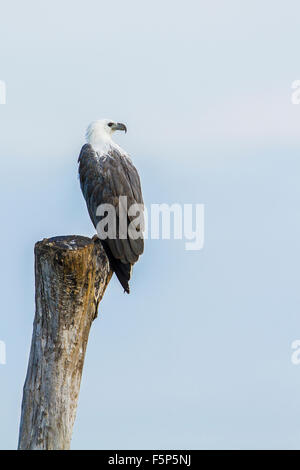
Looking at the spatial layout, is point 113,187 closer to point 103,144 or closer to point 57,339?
point 103,144

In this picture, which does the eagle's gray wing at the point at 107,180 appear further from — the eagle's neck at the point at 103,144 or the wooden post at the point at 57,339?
the wooden post at the point at 57,339

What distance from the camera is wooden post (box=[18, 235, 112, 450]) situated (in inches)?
314

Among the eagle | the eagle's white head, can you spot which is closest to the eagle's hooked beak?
the eagle's white head

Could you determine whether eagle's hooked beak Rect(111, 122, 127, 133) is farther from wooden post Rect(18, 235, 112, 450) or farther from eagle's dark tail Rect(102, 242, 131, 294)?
wooden post Rect(18, 235, 112, 450)

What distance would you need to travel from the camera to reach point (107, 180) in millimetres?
12039

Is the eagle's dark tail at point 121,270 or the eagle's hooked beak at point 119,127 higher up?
the eagle's hooked beak at point 119,127

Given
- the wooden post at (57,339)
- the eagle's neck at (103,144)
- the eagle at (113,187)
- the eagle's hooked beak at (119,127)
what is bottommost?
the wooden post at (57,339)

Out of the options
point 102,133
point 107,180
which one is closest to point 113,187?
point 107,180

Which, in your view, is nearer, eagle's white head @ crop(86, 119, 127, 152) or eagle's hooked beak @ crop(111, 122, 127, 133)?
eagle's white head @ crop(86, 119, 127, 152)

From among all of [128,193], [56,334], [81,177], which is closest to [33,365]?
Answer: [56,334]

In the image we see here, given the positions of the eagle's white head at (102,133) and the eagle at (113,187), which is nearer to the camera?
the eagle at (113,187)

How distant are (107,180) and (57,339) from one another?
13.9 feet

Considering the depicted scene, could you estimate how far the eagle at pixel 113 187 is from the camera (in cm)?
1077

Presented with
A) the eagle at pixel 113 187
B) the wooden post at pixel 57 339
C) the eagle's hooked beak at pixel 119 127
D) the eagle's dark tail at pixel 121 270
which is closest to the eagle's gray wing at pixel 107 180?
the eagle at pixel 113 187
